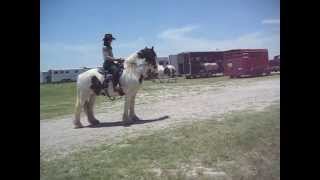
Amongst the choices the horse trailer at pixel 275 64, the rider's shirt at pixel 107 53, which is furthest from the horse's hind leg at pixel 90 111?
the horse trailer at pixel 275 64

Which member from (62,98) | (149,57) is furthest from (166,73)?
(62,98)

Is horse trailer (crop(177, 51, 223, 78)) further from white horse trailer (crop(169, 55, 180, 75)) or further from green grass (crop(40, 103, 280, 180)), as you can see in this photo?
green grass (crop(40, 103, 280, 180))

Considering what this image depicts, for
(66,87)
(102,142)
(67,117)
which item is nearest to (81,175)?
(102,142)

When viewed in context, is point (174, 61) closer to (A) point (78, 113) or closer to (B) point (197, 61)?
(B) point (197, 61)

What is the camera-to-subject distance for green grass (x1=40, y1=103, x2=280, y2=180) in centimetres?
328

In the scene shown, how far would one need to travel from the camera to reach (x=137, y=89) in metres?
3.57

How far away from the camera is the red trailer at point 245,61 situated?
3613 millimetres

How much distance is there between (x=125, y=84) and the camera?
360cm

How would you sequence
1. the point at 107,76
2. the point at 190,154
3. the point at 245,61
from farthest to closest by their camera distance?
the point at 245,61 → the point at 107,76 → the point at 190,154

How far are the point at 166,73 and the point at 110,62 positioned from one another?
55cm

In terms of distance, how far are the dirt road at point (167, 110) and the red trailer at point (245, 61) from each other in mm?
97

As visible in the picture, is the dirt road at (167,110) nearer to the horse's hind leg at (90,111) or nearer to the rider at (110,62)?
the horse's hind leg at (90,111)

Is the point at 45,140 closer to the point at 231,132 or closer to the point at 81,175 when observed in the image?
the point at 81,175

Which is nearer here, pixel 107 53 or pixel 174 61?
pixel 107 53
